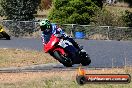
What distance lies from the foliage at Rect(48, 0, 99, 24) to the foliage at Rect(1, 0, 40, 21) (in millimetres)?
3753

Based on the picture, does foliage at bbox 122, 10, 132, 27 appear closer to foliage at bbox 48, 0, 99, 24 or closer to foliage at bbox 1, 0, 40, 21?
foliage at bbox 48, 0, 99, 24

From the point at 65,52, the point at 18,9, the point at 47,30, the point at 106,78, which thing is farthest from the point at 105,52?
the point at 106,78

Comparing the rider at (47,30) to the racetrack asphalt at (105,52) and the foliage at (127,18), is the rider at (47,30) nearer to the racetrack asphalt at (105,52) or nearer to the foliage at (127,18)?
the racetrack asphalt at (105,52)

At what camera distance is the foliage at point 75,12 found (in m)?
43.4

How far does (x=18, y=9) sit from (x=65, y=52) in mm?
38657

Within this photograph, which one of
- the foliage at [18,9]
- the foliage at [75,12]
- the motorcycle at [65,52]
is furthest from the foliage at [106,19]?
the motorcycle at [65,52]

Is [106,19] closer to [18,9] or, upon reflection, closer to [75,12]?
[75,12]

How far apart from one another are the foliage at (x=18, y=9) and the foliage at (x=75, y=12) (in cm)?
375

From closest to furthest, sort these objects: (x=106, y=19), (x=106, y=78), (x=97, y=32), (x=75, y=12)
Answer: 1. (x=106, y=78)
2. (x=97, y=32)
3. (x=106, y=19)
4. (x=75, y=12)

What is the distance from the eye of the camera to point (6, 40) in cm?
3969

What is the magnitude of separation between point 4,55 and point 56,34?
1744cm

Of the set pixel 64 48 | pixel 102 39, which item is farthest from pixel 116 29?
pixel 64 48

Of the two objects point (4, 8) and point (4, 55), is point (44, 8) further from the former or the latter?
point (4, 55)

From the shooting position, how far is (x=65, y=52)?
27.7 ft
